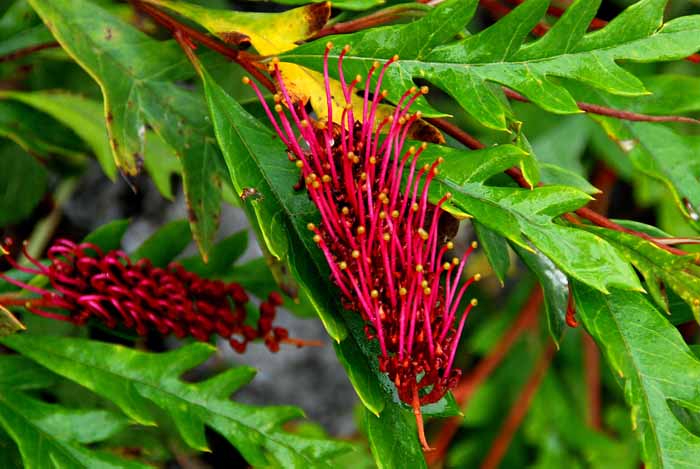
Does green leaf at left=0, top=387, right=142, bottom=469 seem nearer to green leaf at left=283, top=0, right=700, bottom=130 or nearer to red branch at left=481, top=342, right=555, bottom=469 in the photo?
green leaf at left=283, top=0, right=700, bottom=130

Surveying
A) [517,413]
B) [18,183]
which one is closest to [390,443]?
[18,183]

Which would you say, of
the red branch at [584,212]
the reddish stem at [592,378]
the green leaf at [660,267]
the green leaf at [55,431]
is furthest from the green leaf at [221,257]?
the reddish stem at [592,378]

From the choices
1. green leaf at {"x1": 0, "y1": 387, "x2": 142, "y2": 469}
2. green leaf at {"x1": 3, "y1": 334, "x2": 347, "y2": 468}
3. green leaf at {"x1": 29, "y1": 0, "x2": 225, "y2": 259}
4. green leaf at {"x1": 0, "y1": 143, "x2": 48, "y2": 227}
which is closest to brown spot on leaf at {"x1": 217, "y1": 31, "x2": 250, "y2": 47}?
green leaf at {"x1": 29, "y1": 0, "x2": 225, "y2": 259}

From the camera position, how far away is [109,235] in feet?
3.25

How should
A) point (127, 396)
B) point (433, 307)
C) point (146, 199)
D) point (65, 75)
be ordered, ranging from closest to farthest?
point (433, 307)
point (127, 396)
point (65, 75)
point (146, 199)

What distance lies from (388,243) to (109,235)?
44 cm

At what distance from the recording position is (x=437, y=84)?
78cm

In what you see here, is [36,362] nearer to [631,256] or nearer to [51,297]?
[51,297]

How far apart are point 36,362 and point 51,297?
90mm

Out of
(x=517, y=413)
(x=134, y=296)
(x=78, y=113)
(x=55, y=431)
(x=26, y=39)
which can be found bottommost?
(x=517, y=413)

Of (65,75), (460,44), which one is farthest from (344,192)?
(65,75)

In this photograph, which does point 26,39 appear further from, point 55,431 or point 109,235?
point 55,431

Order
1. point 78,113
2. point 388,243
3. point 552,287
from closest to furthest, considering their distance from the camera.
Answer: point 388,243 → point 552,287 → point 78,113

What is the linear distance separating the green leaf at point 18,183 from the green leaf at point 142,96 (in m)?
0.37
